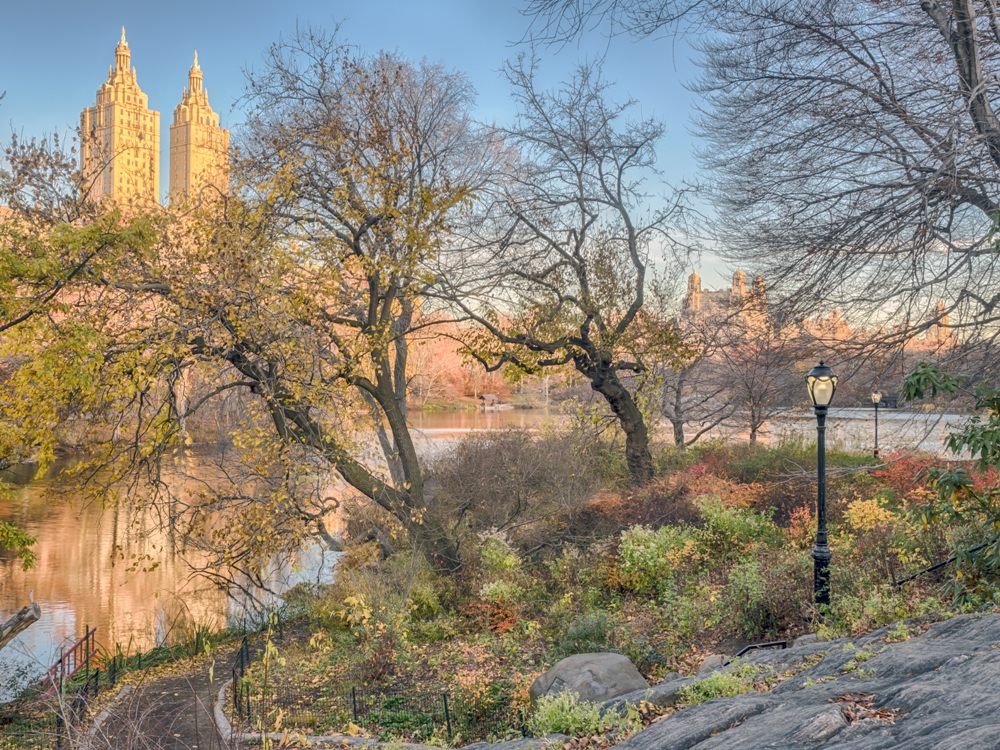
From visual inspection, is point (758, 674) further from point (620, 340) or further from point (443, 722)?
point (620, 340)

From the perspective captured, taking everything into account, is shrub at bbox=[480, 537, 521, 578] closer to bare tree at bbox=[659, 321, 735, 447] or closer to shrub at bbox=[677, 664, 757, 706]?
bare tree at bbox=[659, 321, 735, 447]

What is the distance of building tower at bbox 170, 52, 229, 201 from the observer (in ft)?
42.9

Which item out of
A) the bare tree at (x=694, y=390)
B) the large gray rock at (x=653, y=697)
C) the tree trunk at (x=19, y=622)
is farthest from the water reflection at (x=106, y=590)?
the bare tree at (x=694, y=390)

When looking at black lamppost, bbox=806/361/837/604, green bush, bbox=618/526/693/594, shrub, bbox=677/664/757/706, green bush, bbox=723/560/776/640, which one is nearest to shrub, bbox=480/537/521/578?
green bush, bbox=618/526/693/594

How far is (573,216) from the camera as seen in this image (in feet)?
56.0

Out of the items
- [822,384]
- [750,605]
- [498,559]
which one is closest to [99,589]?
[498,559]

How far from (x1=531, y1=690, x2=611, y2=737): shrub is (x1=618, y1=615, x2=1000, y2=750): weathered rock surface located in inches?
31.0

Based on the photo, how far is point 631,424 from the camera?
673 inches

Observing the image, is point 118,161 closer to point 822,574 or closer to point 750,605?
point 750,605

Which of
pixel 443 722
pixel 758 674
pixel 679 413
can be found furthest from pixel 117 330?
pixel 679 413

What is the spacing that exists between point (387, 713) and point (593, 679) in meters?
2.66

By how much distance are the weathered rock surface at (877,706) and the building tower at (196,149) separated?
34.6 ft

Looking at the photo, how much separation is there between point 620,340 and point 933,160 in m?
7.87

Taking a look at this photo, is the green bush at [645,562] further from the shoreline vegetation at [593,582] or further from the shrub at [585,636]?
the shrub at [585,636]
